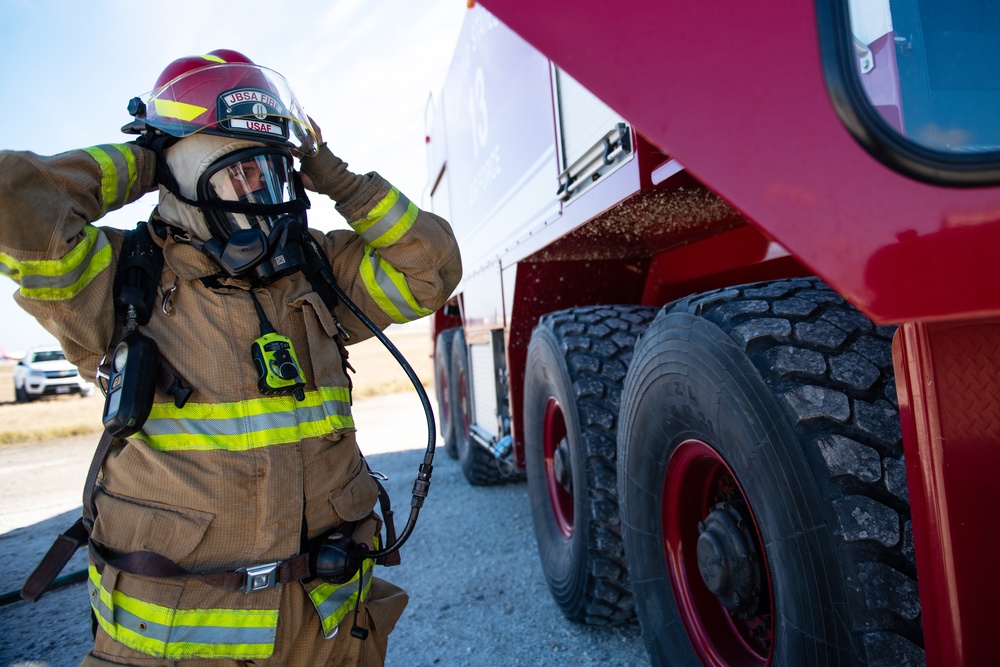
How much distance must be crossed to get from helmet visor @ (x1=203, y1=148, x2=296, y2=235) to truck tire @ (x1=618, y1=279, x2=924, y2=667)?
110 centimetres

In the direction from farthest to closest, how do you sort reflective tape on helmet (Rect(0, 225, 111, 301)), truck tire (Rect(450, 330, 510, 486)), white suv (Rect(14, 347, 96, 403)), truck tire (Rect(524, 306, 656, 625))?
white suv (Rect(14, 347, 96, 403)) < truck tire (Rect(450, 330, 510, 486)) < truck tire (Rect(524, 306, 656, 625)) < reflective tape on helmet (Rect(0, 225, 111, 301))

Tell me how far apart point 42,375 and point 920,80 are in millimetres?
22306

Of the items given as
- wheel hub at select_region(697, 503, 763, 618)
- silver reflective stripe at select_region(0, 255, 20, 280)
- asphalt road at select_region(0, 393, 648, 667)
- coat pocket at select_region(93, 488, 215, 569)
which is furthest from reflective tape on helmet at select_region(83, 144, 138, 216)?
asphalt road at select_region(0, 393, 648, 667)

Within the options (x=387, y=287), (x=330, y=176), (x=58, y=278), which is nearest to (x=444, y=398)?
(x=387, y=287)

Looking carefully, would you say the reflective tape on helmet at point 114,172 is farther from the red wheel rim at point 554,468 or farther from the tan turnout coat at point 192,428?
the red wheel rim at point 554,468

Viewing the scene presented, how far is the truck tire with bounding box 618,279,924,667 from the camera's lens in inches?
45.8

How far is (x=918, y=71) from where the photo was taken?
3.27ft

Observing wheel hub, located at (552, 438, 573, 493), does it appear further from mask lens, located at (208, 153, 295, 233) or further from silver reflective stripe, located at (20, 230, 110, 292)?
silver reflective stripe, located at (20, 230, 110, 292)

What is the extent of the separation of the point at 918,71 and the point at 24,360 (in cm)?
2285

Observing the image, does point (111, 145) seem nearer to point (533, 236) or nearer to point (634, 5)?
point (634, 5)

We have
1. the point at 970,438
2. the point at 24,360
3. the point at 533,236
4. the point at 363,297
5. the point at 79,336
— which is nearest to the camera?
the point at 970,438

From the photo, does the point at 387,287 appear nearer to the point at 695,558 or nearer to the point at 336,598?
the point at 336,598

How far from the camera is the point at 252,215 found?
1724mm

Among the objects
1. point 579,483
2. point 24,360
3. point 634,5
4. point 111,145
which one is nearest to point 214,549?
point 111,145
